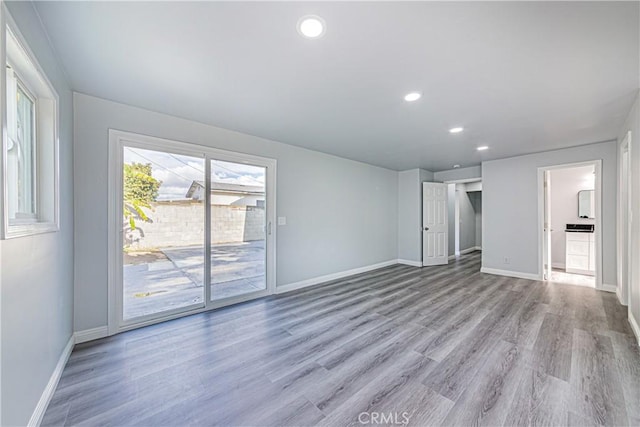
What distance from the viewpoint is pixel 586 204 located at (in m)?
5.49

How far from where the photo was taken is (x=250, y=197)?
12.4ft

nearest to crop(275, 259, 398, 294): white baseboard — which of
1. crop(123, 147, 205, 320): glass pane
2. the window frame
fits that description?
crop(123, 147, 205, 320): glass pane

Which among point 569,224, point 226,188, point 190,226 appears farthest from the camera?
point 569,224

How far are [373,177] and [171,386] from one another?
197 inches

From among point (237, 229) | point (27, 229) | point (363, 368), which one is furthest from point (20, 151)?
point (363, 368)

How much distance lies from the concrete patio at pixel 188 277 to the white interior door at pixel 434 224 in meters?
4.11

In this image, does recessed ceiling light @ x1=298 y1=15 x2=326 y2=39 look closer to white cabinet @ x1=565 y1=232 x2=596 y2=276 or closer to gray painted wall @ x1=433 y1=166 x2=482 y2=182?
gray painted wall @ x1=433 y1=166 x2=482 y2=182

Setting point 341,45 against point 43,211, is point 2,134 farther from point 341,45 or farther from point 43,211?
point 341,45

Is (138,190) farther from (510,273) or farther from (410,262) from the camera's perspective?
(510,273)

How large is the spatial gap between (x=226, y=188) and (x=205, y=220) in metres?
0.54

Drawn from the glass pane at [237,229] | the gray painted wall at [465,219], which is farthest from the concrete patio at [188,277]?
the gray painted wall at [465,219]

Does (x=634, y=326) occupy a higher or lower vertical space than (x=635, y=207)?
lower

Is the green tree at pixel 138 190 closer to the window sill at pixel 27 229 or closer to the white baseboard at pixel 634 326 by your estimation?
the window sill at pixel 27 229

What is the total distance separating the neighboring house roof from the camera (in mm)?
3226
